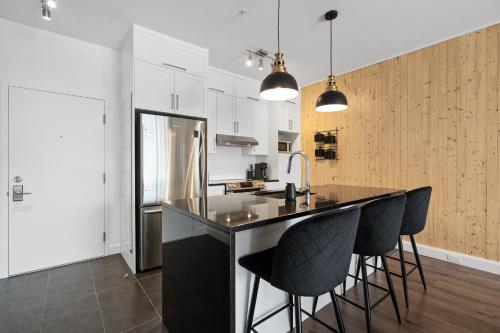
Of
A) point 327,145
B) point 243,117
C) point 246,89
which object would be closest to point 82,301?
point 243,117

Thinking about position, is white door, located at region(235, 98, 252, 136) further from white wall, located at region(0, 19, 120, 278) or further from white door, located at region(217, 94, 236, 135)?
white wall, located at region(0, 19, 120, 278)

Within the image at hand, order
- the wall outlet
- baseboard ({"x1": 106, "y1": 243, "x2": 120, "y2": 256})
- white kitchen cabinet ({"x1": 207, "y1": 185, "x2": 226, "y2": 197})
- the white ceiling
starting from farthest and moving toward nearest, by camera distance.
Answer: white kitchen cabinet ({"x1": 207, "y1": 185, "x2": 226, "y2": 197})
baseboard ({"x1": 106, "y1": 243, "x2": 120, "y2": 256})
the wall outlet
the white ceiling

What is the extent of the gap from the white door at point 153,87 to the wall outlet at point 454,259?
3980mm

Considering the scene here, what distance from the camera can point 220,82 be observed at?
13.9ft

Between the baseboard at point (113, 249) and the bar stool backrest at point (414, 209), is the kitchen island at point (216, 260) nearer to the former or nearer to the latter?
the bar stool backrest at point (414, 209)

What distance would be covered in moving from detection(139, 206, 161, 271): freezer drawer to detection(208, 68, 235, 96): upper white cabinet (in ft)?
7.45

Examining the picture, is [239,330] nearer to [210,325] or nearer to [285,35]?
[210,325]

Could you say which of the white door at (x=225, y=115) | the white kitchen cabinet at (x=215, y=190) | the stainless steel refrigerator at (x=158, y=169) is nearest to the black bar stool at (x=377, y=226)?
the stainless steel refrigerator at (x=158, y=169)

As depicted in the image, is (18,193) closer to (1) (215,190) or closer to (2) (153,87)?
(2) (153,87)

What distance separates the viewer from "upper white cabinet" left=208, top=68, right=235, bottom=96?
13.5 ft

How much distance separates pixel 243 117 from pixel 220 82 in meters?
0.73

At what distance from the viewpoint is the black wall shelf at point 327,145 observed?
4.41 m

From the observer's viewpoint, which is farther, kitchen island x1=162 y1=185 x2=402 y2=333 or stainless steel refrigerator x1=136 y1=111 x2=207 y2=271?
stainless steel refrigerator x1=136 y1=111 x2=207 y2=271

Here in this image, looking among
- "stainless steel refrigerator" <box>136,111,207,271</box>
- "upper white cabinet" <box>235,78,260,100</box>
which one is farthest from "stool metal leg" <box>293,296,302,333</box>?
"upper white cabinet" <box>235,78,260,100</box>
